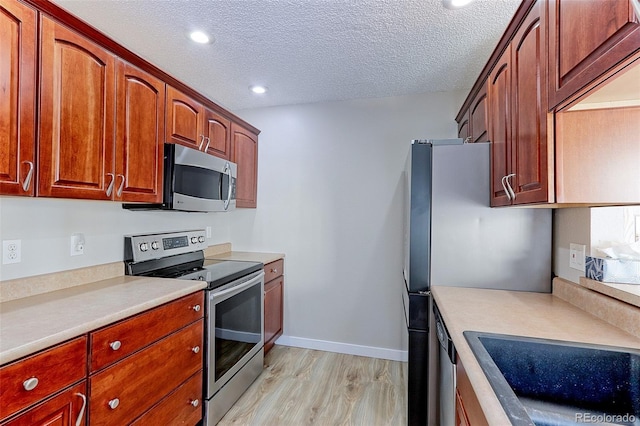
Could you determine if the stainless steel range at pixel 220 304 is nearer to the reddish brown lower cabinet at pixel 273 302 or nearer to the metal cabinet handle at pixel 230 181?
the reddish brown lower cabinet at pixel 273 302

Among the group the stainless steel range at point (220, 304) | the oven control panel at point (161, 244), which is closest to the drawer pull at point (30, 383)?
the stainless steel range at point (220, 304)

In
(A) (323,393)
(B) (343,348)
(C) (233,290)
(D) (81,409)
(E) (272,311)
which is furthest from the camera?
(B) (343,348)

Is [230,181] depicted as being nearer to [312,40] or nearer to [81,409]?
[312,40]

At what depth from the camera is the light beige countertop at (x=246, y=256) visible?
2762mm

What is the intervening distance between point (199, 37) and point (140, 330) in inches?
66.6

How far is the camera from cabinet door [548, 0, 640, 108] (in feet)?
2.39

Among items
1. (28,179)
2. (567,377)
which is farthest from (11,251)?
(567,377)

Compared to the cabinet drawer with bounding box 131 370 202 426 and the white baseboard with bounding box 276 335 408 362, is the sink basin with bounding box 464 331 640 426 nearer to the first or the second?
the cabinet drawer with bounding box 131 370 202 426

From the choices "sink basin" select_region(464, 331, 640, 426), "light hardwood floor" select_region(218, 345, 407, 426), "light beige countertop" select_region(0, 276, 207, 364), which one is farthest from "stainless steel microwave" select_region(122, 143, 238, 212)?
"sink basin" select_region(464, 331, 640, 426)

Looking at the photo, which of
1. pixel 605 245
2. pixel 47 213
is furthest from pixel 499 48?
pixel 47 213

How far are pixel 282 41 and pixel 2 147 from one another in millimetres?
1488

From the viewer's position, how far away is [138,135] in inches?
67.0

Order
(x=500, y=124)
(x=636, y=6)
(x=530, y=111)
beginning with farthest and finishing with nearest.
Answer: (x=500, y=124), (x=530, y=111), (x=636, y=6)

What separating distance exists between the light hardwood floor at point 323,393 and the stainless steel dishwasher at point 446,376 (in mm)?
633
